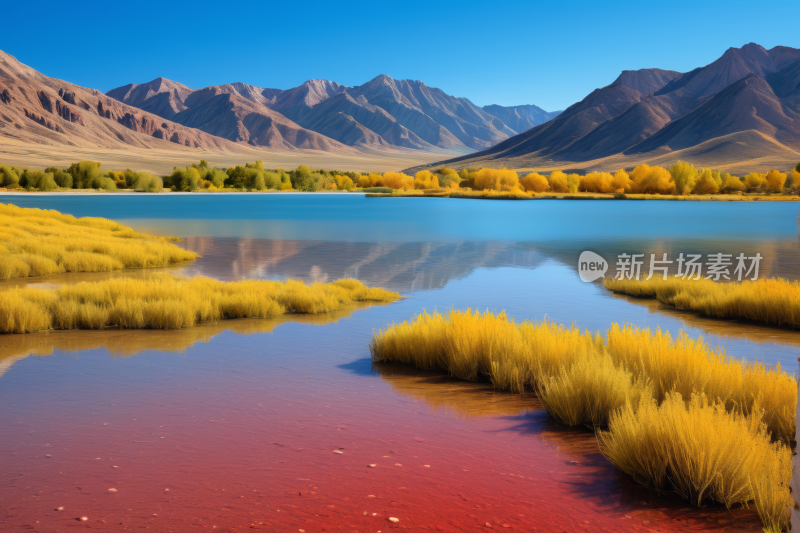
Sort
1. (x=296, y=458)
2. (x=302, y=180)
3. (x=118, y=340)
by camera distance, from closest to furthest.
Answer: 1. (x=296, y=458)
2. (x=118, y=340)
3. (x=302, y=180)

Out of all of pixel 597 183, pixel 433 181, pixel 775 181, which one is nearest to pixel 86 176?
pixel 433 181

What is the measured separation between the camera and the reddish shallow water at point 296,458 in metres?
4.71

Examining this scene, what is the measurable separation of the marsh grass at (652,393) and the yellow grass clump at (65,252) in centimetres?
1441

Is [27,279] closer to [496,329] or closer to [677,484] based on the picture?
[496,329]

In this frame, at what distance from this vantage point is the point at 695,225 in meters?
50.5

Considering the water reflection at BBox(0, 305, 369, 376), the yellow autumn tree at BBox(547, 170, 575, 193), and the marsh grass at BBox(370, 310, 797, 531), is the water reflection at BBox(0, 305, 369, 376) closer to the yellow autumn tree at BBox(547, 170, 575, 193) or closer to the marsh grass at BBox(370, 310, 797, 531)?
the marsh grass at BBox(370, 310, 797, 531)

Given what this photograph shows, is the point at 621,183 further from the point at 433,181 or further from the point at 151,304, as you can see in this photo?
the point at 151,304

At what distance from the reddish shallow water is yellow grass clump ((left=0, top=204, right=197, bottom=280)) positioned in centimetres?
1214

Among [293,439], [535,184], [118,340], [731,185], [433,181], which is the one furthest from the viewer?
[433,181]

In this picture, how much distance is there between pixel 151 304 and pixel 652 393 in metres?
9.27

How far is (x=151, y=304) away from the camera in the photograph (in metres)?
12.3

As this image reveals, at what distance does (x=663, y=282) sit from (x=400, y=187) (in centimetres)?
11591

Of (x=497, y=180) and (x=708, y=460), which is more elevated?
(x=497, y=180)

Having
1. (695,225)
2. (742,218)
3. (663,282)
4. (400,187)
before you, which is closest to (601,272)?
(663,282)
